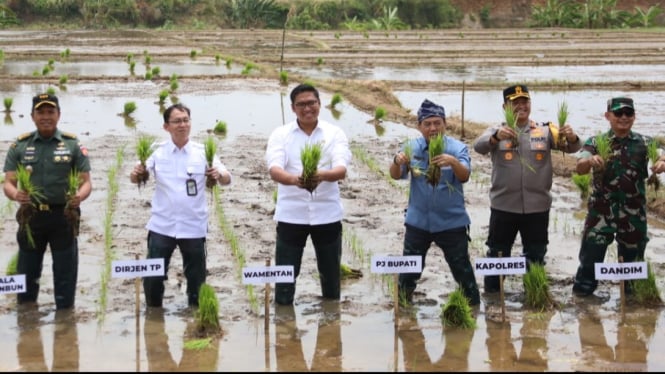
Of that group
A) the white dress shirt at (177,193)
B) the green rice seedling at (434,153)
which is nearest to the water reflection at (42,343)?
the white dress shirt at (177,193)

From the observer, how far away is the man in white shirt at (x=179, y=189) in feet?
20.3

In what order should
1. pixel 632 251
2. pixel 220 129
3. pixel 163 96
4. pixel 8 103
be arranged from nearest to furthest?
1. pixel 632 251
2. pixel 220 129
3. pixel 8 103
4. pixel 163 96

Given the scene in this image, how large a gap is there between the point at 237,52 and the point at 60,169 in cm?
2504

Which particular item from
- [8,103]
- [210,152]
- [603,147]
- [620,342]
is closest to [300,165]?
[210,152]

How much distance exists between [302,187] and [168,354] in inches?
51.6

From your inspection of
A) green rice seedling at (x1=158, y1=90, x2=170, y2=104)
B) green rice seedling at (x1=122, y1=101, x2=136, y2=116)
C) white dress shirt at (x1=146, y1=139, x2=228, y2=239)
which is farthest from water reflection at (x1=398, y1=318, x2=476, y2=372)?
green rice seedling at (x1=158, y1=90, x2=170, y2=104)

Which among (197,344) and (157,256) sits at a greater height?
(157,256)

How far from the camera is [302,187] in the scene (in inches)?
238

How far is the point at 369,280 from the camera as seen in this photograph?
7379mm

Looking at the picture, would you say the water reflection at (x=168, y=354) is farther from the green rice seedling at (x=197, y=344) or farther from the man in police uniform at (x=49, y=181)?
the man in police uniform at (x=49, y=181)

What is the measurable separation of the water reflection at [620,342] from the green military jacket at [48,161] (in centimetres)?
337

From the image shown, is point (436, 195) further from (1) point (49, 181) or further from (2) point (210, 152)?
(1) point (49, 181)

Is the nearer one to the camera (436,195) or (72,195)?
(72,195)

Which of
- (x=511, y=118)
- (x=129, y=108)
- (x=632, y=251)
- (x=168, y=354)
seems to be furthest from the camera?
(x=129, y=108)
